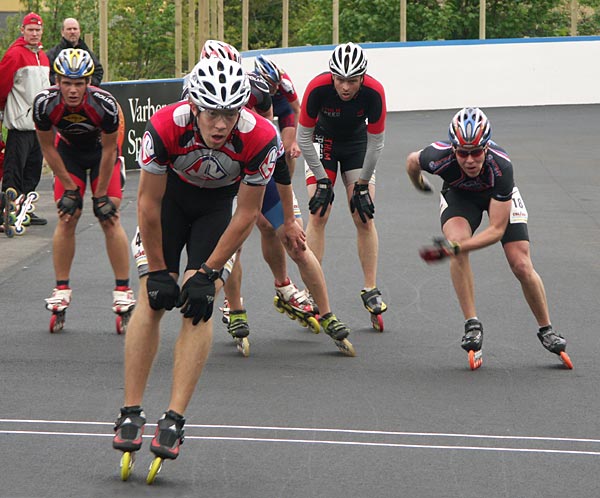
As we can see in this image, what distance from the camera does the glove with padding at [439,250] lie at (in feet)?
24.2

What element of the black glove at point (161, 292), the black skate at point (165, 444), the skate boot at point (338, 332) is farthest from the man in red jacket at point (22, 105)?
the black skate at point (165, 444)

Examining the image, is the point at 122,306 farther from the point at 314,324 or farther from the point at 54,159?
the point at 314,324

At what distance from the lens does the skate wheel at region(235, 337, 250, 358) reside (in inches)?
322

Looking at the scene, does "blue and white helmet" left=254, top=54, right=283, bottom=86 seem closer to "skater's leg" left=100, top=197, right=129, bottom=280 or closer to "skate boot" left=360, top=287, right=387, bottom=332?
"skater's leg" left=100, top=197, right=129, bottom=280

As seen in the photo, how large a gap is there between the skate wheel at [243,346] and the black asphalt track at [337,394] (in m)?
0.09

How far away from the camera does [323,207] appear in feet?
30.3

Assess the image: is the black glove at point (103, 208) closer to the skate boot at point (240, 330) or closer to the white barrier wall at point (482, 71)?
the skate boot at point (240, 330)

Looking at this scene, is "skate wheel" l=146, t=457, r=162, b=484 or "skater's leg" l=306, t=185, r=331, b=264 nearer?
"skate wheel" l=146, t=457, r=162, b=484

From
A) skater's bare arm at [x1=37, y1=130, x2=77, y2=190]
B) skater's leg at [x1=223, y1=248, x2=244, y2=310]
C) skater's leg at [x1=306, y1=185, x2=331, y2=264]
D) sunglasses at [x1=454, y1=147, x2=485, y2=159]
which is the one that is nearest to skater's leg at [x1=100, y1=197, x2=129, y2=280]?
skater's bare arm at [x1=37, y1=130, x2=77, y2=190]

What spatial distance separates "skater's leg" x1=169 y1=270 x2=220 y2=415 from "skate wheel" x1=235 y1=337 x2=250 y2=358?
7.50ft

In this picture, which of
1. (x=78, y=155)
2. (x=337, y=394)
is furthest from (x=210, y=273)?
(x=78, y=155)

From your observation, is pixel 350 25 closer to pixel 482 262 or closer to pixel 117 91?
pixel 117 91

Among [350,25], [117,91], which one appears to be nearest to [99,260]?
[117,91]

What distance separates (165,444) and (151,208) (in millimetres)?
1123
